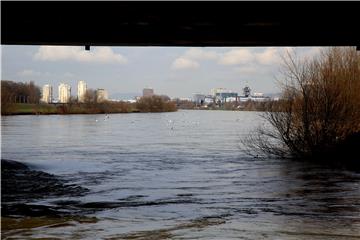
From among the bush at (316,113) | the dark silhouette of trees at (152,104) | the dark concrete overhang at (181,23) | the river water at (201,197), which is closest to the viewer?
the river water at (201,197)

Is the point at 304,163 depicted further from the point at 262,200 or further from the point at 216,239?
the point at 216,239

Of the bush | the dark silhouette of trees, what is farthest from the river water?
the dark silhouette of trees

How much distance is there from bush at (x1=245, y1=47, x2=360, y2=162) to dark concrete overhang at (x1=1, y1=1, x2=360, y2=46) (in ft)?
44.0

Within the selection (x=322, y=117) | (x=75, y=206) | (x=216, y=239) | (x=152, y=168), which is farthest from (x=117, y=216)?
(x=322, y=117)

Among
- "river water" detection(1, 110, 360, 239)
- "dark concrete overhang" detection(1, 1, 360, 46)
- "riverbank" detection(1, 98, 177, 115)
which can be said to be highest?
"dark concrete overhang" detection(1, 1, 360, 46)

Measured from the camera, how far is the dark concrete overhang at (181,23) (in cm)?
1259

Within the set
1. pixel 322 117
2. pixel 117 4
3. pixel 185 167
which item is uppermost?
pixel 117 4

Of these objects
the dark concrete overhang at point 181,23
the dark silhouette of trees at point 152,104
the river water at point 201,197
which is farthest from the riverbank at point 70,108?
the dark concrete overhang at point 181,23

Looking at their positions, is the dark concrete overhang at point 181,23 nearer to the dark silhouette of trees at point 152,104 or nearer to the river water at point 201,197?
the river water at point 201,197

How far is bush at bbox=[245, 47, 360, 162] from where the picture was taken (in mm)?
32375

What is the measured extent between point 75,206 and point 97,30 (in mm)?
5535

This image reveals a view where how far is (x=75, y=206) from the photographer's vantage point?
51.6ft

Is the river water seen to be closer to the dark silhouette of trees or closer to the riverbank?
the riverbank

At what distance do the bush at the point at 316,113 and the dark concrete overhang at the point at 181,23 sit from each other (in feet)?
44.0
